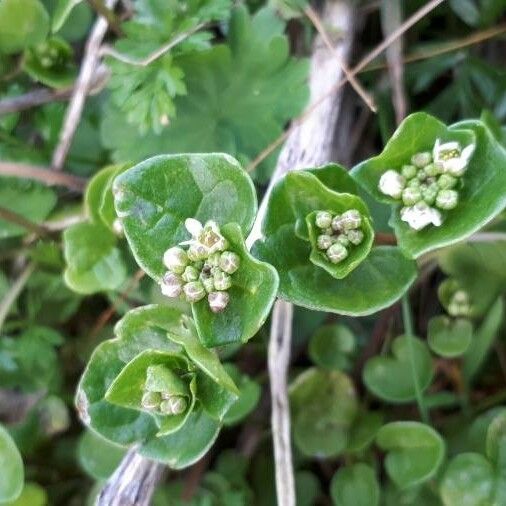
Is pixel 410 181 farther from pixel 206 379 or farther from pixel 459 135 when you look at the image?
pixel 206 379

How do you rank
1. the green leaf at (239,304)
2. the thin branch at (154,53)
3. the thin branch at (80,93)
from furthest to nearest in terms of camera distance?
the thin branch at (80,93) → the thin branch at (154,53) → the green leaf at (239,304)

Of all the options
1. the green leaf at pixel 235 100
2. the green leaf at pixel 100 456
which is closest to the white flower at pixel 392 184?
the green leaf at pixel 235 100

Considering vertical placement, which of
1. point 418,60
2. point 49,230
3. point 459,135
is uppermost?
point 459,135

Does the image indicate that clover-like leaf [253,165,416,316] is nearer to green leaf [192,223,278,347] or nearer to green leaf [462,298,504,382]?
green leaf [192,223,278,347]

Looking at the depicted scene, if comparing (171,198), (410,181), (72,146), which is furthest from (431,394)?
(72,146)

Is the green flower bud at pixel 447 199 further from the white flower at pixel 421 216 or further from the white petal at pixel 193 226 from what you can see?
the white petal at pixel 193 226

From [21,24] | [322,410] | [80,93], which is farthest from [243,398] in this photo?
[21,24]

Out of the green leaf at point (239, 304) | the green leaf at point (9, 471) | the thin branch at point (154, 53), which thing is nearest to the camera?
the green leaf at point (239, 304)
